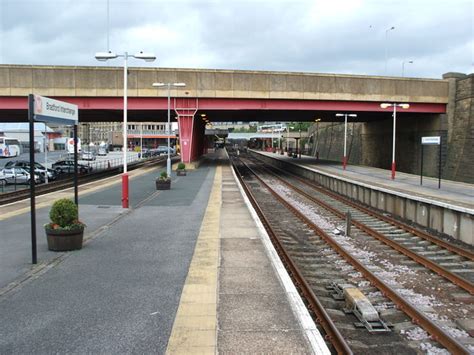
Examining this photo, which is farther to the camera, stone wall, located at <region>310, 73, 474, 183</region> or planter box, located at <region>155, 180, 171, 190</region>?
stone wall, located at <region>310, 73, 474, 183</region>

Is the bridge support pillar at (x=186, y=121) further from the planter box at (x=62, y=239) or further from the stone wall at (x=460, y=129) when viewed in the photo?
the planter box at (x=62, y=239)

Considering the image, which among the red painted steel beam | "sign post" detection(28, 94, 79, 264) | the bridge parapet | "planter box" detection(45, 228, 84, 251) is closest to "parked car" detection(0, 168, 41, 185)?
the bridge parapet

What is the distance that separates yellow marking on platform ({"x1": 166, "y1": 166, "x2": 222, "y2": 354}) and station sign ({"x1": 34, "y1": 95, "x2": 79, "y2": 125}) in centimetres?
426

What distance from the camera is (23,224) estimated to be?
13.9 meters

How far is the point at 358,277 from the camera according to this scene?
34.3 feet

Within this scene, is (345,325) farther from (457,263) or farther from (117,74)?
(117,74)

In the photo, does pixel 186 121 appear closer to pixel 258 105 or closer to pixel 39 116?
pixel 258 105

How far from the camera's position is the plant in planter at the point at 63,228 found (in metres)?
10.0

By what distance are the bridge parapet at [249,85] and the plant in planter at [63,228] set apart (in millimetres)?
31939

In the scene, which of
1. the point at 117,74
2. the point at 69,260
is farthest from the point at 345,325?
the point at 117,74

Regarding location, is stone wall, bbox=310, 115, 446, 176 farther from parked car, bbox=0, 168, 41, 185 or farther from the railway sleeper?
the railway sleeper

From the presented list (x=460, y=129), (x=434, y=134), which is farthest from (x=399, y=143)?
(x=460, y=129)

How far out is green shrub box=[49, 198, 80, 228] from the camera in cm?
998

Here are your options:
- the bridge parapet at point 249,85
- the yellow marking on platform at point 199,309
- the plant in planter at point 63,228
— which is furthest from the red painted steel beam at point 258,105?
the yellow marking on platform at point 199,309
